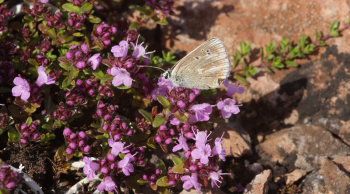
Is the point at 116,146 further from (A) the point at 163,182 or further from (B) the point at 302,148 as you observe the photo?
(B) the point at 302,148

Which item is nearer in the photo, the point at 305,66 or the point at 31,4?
the point at 31,4

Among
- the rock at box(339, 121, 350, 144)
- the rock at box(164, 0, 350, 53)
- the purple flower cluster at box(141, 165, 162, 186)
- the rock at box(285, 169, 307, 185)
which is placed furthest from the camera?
the rock at box(164, 0, 350, 53)

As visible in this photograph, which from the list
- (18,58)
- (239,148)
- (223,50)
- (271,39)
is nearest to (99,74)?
(18,58)

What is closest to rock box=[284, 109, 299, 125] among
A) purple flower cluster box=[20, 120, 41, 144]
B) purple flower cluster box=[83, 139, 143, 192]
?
purple flower cluster box=[83, 139, 143, 192]

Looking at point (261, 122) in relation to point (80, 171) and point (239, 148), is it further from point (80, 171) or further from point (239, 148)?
point (80, 171)

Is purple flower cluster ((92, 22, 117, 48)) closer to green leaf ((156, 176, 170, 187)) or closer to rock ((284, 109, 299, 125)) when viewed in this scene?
green leaf ((156, 176, 170, 187))
